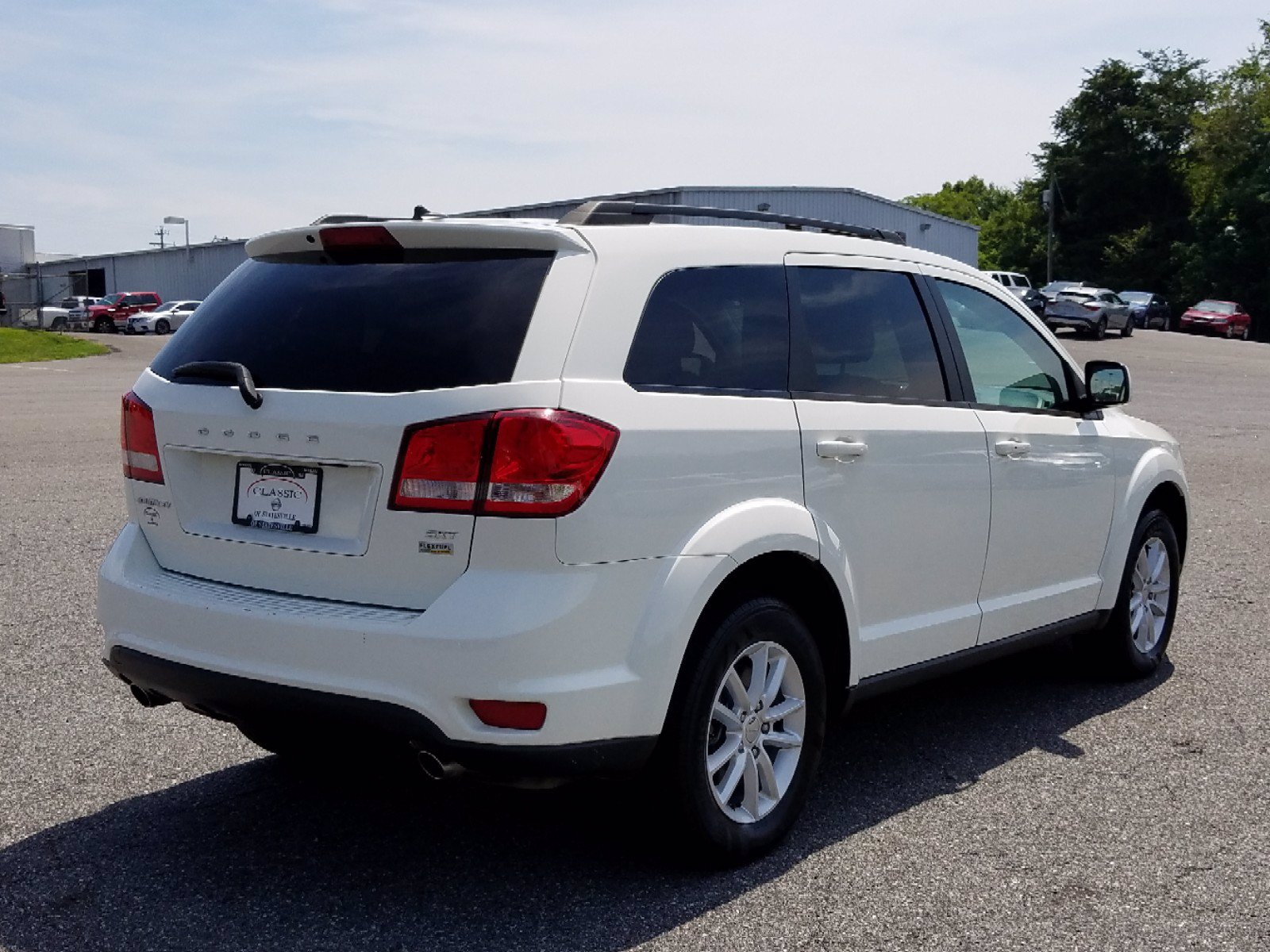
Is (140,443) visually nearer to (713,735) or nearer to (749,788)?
(713,735)

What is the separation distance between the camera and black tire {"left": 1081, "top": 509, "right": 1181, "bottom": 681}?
5.95 metres

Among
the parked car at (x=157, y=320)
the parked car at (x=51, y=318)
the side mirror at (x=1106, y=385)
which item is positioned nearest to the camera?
the side mirror at (x=1106, y=385)

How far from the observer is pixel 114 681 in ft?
18.8

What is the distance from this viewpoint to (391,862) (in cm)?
398

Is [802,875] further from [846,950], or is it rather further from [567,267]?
[567,267]

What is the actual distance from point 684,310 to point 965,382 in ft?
4.80

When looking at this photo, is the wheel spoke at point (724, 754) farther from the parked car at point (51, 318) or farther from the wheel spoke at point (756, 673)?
the parked car at point (51, 318)

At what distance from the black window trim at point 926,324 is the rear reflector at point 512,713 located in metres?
1.32

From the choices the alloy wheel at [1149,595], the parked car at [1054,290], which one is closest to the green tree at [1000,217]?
the parked car at [1054,290]

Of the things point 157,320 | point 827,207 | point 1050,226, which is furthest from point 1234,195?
point 157,320

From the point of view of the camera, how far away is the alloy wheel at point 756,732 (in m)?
3.90

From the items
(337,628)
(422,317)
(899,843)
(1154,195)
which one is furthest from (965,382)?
(1154,195)

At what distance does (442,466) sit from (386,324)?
0.51 m

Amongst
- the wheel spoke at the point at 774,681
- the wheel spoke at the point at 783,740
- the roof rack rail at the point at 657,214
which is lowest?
the wheel spoke at the point at 783,740
